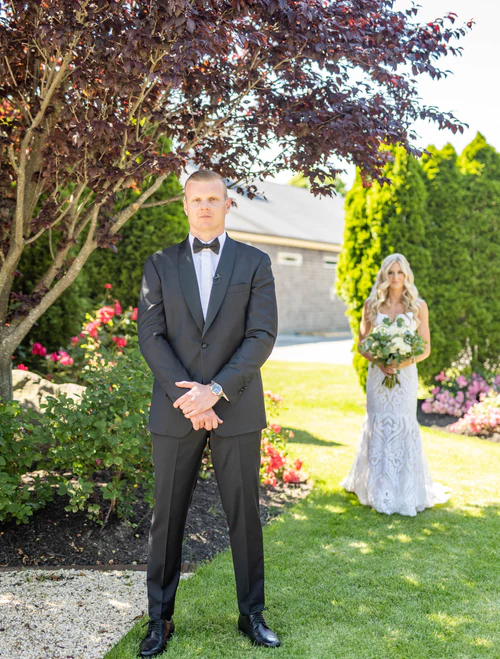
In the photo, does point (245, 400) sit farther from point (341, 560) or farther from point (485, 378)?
point (485, 378)

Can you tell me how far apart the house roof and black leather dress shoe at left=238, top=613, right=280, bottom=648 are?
50.8ft

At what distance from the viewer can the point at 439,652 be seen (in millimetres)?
2977

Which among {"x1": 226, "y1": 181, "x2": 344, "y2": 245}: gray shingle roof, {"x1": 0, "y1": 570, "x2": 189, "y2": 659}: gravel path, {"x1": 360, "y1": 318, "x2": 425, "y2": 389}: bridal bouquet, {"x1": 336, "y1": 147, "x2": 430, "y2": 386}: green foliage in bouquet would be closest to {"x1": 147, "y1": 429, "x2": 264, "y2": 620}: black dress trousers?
{"x1": 0, "y1": 570, "x2": 189, "y2": 659}: gravel path

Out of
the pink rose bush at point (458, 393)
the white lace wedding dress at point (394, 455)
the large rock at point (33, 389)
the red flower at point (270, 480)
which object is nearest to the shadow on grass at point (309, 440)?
the red flower at point (270, 480)

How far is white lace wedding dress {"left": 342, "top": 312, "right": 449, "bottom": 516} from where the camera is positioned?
198 inches

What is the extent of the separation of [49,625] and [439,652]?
1857mm

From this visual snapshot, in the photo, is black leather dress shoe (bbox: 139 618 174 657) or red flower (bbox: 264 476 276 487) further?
red flower (bbox: 264 476 276 487)

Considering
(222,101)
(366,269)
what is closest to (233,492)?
(222,101)

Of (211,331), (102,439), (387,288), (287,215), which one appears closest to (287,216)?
(287,215)

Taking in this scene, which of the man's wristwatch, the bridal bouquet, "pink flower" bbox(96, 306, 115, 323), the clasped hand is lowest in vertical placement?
the clasped hand

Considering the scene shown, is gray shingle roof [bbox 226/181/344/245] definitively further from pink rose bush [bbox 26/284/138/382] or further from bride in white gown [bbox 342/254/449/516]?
bride in white gown [bbox 342/254/449/516]

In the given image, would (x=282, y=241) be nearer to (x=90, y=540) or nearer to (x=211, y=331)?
(x=90, y=540)

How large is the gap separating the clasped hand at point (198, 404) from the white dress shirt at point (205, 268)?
15.8 inches

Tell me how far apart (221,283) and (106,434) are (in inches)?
59.8
